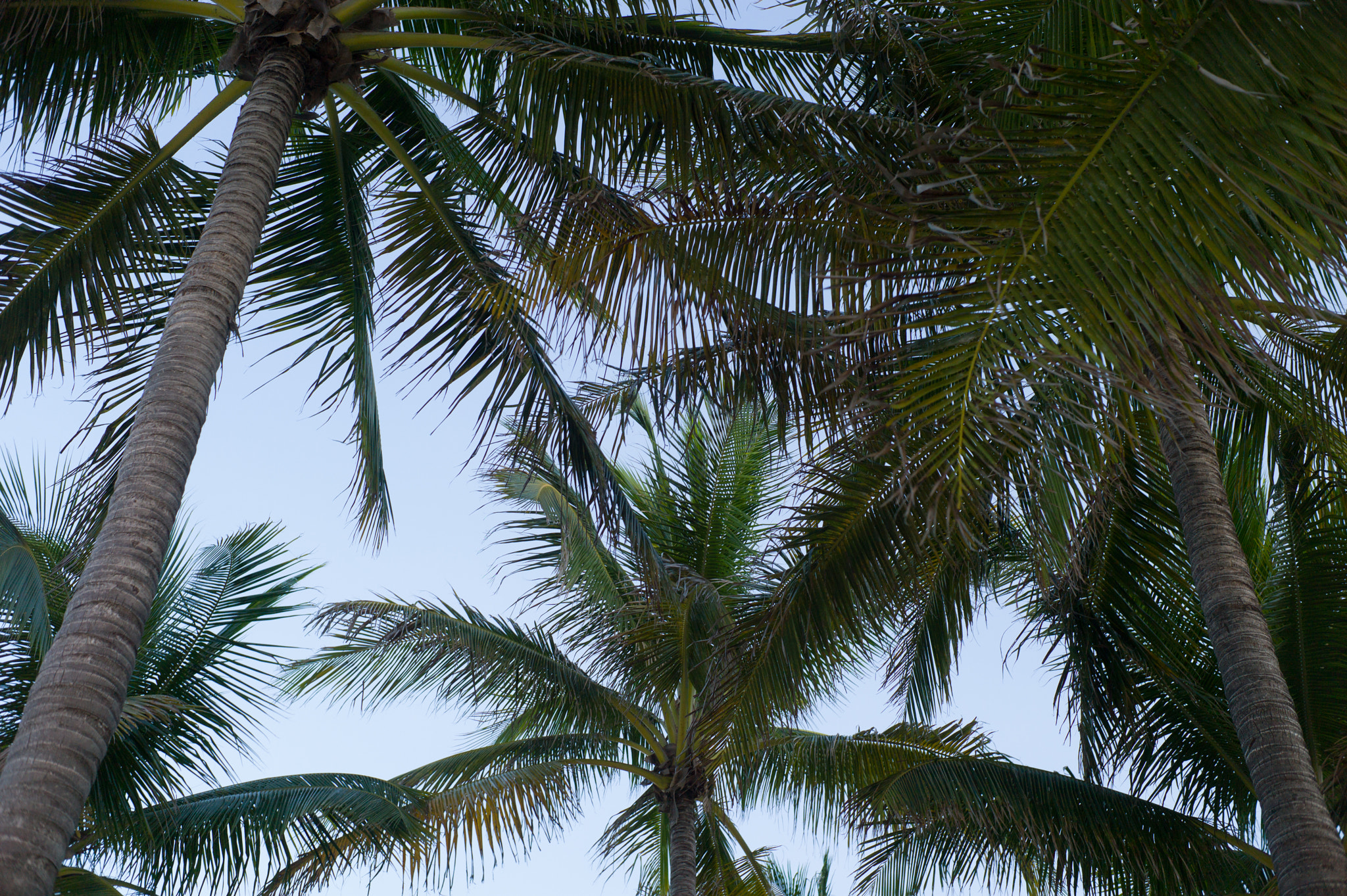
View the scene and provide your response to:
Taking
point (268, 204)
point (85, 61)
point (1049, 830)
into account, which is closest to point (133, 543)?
point (268, 204)

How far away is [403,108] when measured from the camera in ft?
23.3

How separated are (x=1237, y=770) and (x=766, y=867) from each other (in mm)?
6546

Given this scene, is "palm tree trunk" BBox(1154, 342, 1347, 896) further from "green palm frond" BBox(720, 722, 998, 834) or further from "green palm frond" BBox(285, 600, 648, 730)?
"green palm frond" BBox(285, 600, 648, 730)

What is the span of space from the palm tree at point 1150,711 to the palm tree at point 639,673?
79 cm

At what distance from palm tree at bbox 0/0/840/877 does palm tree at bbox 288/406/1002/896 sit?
77.7 inches

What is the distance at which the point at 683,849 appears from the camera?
31.5 ft

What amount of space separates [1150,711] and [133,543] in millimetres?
6439

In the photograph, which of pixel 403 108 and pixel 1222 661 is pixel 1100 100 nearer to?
pixel 1222 661

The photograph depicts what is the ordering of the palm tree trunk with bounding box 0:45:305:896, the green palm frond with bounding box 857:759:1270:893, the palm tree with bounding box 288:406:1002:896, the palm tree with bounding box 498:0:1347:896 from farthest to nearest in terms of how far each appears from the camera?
the palm tree with bounding box 288:406:1002:896
the green palm frond with bounding box 857:759:1270:893
the palm tree trunk with bounding box 0:45:305:896
the palm tree with bounding box 498:0:1347:896

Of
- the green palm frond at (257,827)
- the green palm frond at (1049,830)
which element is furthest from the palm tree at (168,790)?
the green palm frond at (1049,830)

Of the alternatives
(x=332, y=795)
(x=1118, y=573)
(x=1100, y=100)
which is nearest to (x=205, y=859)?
(x=332, y=795)

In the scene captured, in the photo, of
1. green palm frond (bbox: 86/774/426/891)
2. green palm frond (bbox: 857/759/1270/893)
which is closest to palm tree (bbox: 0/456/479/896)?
green palm frond (bbox: 86/774/426/891)

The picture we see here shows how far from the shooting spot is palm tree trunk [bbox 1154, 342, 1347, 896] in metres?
4.82

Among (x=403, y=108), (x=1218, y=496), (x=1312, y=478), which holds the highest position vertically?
(x=403, y=108)
